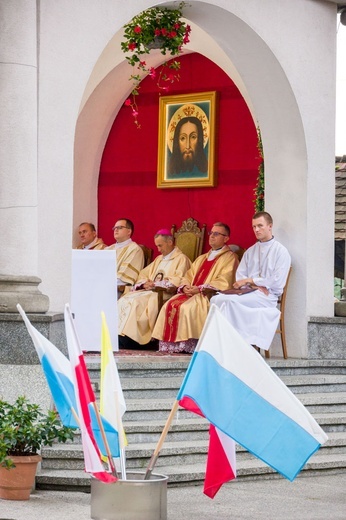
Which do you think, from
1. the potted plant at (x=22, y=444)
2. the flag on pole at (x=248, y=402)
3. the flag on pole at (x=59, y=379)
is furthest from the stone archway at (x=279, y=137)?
the flag on pole at (x=248, y=402)

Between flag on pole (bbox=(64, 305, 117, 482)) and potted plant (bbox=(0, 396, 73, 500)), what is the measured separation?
1117mm

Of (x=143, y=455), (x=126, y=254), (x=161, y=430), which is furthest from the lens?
(x=126, y=254)

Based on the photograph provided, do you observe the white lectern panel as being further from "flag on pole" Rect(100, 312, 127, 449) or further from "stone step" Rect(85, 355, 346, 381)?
"flag on pole" Rect(100, 312, 127, 449)

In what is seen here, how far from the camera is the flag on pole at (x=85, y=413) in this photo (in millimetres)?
6293

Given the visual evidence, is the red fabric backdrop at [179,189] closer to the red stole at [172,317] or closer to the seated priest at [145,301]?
the seated priest at [145,301]

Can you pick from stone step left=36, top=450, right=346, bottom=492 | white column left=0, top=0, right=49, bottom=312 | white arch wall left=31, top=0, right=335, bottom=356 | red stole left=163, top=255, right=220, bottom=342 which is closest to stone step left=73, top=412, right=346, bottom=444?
stone step left=36, top=450, right=346, bottom=492

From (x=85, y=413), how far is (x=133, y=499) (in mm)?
530

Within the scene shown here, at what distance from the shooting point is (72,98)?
9492 mm

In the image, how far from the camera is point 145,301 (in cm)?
1268

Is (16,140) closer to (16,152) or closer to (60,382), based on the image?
(16,152)

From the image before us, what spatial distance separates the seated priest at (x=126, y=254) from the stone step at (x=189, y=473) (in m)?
4.48

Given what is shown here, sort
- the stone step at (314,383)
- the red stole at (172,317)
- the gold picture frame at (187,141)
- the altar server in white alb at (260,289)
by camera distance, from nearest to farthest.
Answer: the stone step at (314,383) → the altar server in white alb at (260,289) → the red stole at (172,317) → the gold picture frame at (187,141)

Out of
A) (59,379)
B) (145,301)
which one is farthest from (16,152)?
(145,301)

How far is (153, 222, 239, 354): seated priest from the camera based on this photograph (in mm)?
11906
